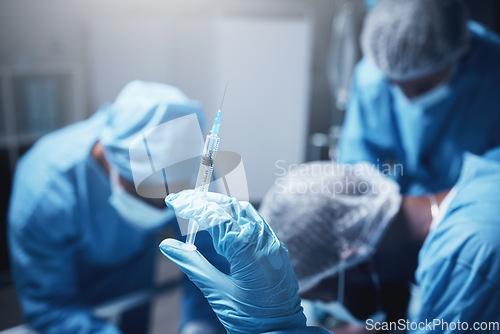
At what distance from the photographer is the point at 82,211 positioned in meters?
1.14

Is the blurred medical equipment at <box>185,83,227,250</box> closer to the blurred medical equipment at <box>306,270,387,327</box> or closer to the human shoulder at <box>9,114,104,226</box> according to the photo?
the blurred medical equipment at <box>306,270,387,327</box>

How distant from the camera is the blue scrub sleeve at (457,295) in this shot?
27.0 inches

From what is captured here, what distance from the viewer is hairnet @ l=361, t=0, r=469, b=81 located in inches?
42.4

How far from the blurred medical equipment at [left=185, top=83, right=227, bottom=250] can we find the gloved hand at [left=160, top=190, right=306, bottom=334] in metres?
0.02

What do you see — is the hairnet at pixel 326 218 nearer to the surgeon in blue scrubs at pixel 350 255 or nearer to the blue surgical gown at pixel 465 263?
the surgeon in blue scrubs at pixel 350 255

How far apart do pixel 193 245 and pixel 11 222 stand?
71cm

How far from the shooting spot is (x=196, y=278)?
1.97 feet

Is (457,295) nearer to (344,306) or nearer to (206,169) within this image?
(344,306)

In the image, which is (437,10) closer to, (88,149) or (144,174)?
(144,174)

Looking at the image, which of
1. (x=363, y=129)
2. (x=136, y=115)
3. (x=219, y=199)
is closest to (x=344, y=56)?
(x=363, y=129)

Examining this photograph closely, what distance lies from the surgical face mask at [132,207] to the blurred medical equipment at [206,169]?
40cm

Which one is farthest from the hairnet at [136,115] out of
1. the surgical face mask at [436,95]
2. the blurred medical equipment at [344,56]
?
the blurred medical equipment at [344,56]

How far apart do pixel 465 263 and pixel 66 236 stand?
3.15ft

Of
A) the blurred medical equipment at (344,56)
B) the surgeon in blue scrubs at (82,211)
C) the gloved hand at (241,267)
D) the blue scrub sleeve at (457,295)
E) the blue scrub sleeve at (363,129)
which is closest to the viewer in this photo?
the gloved hand at (241,267)
